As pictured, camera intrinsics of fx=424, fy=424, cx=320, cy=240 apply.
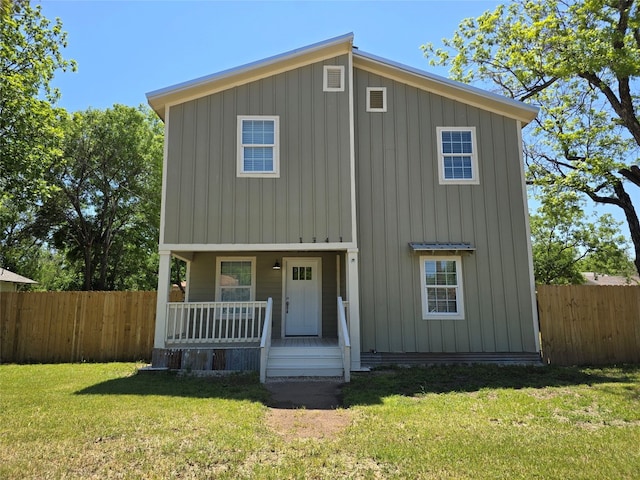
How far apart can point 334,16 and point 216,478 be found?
11.5 metres

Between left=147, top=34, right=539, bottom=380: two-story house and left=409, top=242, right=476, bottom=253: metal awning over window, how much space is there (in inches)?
1.9

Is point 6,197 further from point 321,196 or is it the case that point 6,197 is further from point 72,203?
point 321,196

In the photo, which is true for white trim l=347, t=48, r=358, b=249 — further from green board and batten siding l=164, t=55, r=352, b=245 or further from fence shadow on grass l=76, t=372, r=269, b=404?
fence shadow on grass l=76, t=372, r=269, b=404

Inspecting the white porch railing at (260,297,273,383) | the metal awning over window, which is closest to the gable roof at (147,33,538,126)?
the metal awning over window

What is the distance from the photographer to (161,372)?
8.70 meters

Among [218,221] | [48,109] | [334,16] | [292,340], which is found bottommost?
[292,340]

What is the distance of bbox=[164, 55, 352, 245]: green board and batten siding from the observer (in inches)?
367

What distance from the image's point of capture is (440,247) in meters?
9.60

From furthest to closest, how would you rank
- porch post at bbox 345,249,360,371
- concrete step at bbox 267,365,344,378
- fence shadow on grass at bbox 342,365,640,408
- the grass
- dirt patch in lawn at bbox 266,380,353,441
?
porch post at bbox 345,249,360,371
concrete step at bbox 267,365,344,378
fence shadow on grass at bbox 342,365,640,408
dirt patch in lawn at bbox 266,380,353,441
the grass

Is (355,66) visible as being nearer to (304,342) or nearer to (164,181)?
(164,181)

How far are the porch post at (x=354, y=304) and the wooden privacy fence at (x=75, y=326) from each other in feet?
20.1

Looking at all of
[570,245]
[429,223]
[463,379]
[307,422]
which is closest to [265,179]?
[429,223]

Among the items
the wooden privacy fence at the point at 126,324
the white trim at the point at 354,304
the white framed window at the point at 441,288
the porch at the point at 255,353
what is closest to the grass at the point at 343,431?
the porch at the point at 255,353

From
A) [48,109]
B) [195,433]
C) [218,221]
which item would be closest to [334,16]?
[218,221]
